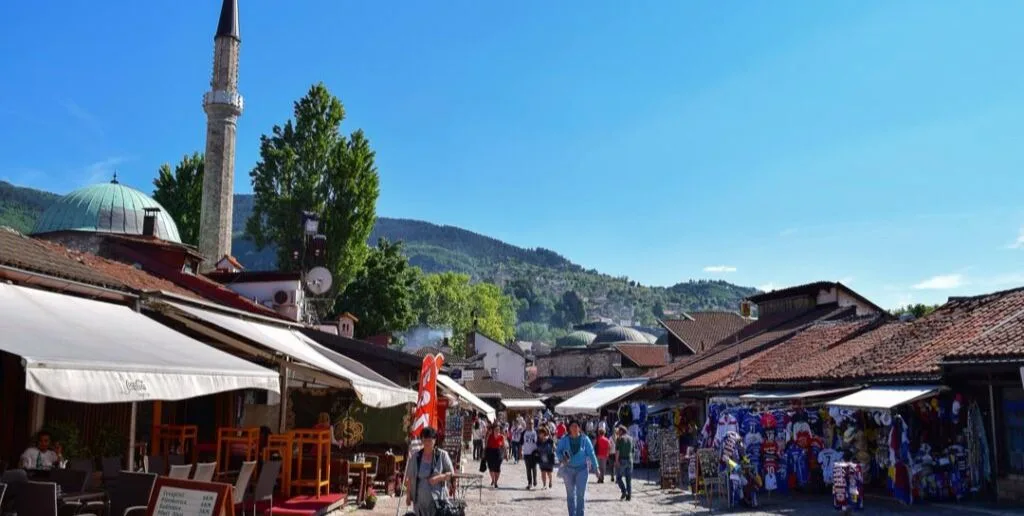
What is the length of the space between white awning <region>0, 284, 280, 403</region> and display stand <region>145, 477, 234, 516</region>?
3.40 ft

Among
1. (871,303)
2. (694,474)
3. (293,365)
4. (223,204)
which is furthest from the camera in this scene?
(223,204)

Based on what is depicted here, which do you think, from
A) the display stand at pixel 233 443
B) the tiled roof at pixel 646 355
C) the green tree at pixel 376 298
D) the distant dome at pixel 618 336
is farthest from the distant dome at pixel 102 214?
the distant dome at pixel 618 336

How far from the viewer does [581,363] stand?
6912 centimetres

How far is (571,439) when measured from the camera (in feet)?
38.1

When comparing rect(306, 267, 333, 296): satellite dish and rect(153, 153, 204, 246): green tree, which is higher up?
rect(153, 153, 204, 246): green tree

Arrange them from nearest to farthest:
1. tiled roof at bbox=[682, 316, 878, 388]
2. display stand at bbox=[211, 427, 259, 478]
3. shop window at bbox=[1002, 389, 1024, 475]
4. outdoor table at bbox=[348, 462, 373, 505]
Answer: display stand at bbox=[211, 427, 259, 478], outdoor table at bbox=[348, 462, 373, 505], shop window at bbox=[1002, 389, 1024, 475], tiled roof at bbox=[682, 316, 878, 388]

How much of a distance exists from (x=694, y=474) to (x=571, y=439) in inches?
252

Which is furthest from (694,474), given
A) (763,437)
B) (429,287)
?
(429,287)

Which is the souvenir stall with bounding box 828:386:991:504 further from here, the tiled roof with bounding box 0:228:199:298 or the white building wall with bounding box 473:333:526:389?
the white building wall with bounding box 473:333:526:389

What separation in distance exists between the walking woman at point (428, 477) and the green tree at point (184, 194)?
39.1 m

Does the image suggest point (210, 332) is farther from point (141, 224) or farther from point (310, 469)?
point (141, 224)

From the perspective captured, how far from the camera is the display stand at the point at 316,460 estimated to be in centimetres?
1254

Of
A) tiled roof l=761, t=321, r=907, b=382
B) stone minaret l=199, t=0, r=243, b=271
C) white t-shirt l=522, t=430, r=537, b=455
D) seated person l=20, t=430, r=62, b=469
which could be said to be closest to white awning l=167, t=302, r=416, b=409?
seated person l=20, t=430, r=62, b=469

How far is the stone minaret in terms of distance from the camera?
4100 centimetres
